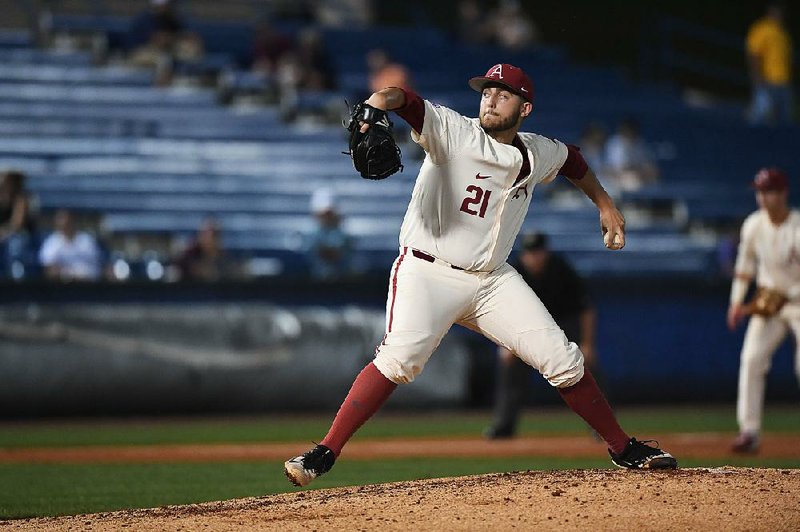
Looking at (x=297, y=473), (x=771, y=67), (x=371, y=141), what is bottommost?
(x=297, y=473)

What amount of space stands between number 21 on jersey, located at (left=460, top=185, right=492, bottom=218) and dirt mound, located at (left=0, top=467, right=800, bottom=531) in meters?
1.34

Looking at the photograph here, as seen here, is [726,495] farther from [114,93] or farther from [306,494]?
[114,93]

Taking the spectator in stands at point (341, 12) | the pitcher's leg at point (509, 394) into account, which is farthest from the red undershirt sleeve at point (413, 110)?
the spectator in stands at point (341, 12)

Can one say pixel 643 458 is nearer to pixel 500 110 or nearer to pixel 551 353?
pixel 551 353

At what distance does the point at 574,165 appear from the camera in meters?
7.12

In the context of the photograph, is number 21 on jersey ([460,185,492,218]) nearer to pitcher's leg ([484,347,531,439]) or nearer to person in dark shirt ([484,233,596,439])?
person in dark shirt ([484,233,596,439])

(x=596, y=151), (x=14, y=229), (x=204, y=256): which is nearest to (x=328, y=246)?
(x=204, y=256)

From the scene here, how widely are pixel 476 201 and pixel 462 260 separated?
0.97 feet

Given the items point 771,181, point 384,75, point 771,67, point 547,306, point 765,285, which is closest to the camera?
point 771,181

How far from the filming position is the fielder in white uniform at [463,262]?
21.4ft

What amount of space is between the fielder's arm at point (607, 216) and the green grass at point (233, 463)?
98.9 inches

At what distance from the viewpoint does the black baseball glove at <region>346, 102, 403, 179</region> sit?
6.02 meters

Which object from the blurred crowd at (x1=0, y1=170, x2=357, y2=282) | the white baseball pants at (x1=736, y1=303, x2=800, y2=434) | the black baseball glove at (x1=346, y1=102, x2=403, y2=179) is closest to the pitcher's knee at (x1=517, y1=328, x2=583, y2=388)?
the black baseball glove at (x1=346, y1=102, x2=403, y2=179)

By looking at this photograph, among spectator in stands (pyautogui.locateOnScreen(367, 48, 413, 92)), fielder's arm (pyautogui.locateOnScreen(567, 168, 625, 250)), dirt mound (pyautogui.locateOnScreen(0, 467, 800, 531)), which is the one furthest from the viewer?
spectator in stands (pyautogui.locateOnScreen(367, 48, 413, 92))
